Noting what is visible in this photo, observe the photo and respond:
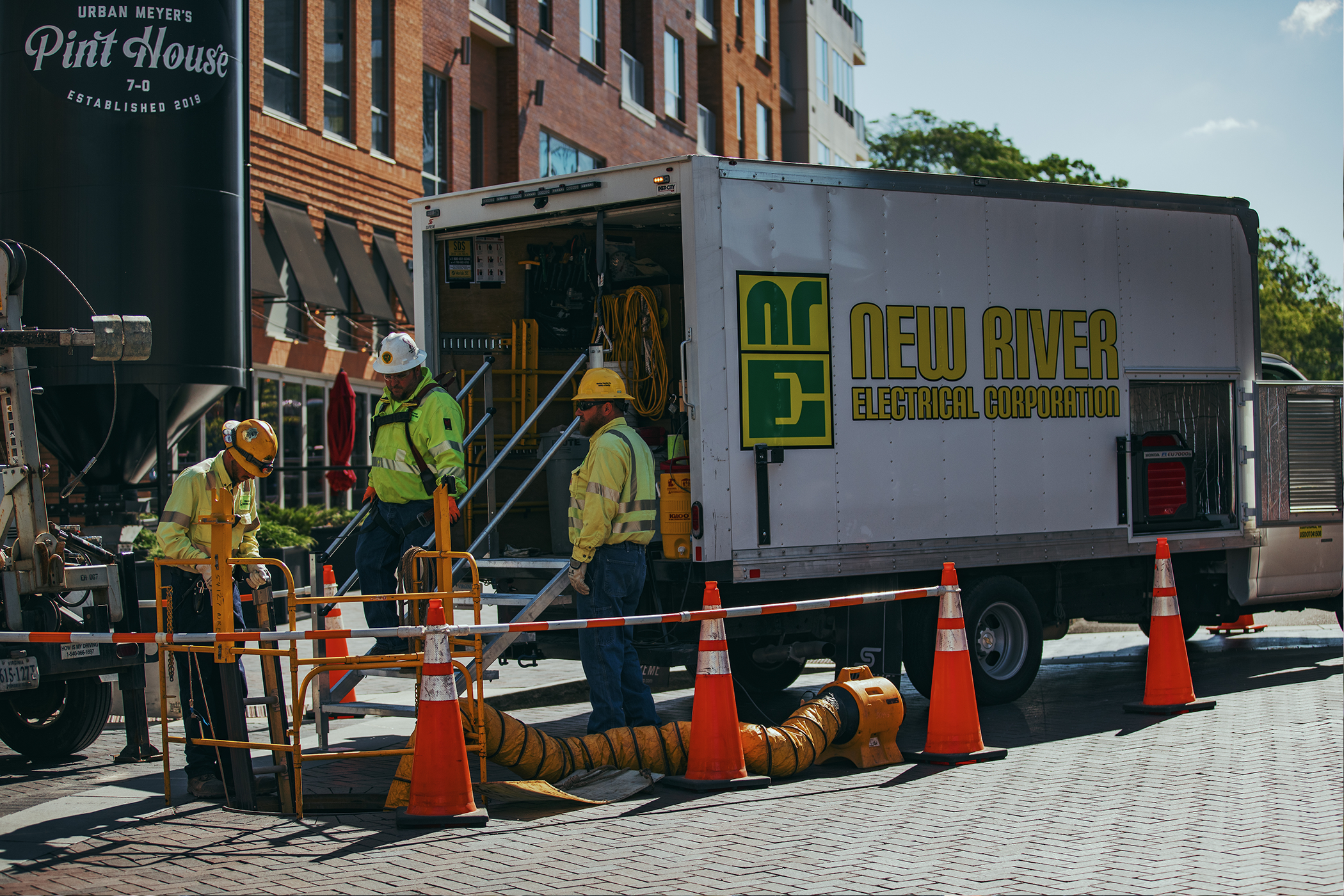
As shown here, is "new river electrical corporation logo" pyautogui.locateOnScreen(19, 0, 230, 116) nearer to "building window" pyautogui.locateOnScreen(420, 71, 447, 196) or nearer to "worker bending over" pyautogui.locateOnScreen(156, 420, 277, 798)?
"worker bending over" pyautogui.locateOnScreen(156, 420, 277, 798)

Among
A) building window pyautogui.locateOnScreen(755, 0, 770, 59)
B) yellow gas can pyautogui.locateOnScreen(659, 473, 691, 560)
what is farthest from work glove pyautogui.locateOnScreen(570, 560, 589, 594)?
building window pyautogui.locateOnScreen(755, 0, 770, 59)

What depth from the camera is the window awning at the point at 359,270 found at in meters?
21.6

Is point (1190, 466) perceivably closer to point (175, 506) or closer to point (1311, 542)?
point (1311, 542)

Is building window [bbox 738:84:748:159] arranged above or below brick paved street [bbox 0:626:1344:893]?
above

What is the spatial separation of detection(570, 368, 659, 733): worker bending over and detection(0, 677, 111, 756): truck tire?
289 cm

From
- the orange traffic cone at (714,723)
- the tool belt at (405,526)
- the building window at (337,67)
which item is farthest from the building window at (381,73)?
the orange traffic cone at (714,723)

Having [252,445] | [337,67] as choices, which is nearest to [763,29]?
[337,67]

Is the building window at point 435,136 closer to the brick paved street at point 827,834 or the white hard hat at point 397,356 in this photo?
the white hard hat at point 397,356

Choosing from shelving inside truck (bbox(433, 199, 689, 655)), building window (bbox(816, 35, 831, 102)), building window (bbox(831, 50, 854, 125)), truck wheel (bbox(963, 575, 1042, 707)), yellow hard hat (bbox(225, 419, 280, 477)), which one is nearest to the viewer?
yellow hard hat (bbox(225, 419, 280, 477))

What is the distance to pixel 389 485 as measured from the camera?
27.8 feet

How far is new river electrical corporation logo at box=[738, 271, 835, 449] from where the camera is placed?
8.35 m

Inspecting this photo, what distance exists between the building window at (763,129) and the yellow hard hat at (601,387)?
32562 millimetres

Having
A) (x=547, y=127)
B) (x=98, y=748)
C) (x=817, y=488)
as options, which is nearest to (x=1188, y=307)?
(x=817, y=488)

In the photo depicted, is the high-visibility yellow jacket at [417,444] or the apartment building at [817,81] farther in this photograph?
the apartment building at [817,81]
